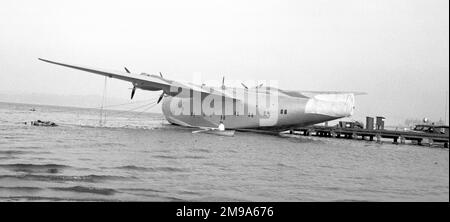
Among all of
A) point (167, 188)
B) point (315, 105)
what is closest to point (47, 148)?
point (167, 188)

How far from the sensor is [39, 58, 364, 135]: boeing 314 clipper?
106ft

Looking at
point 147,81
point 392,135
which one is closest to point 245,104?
point 147,81

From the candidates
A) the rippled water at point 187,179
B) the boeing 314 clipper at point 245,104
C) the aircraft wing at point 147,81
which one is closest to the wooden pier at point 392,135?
the boeing 314 clipper at point 245,104

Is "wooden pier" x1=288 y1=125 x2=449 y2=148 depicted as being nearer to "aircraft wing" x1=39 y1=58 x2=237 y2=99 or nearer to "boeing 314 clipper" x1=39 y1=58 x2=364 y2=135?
"boeing 314 clipper" x1=39 y1=58 x2=364 y2=135

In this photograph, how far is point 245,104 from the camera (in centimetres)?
3550

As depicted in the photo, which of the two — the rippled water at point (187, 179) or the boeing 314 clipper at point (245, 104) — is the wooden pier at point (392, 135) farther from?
the rippled water at point (187, 179)

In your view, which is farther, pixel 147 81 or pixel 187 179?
pixel 147 81

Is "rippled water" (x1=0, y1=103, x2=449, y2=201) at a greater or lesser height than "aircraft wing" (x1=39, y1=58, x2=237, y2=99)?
lesser

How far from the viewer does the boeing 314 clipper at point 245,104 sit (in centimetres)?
3222

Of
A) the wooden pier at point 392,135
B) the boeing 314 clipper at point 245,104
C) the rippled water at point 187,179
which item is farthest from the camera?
the wooden pier at point 392,135

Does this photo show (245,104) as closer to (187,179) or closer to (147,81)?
(147,81)

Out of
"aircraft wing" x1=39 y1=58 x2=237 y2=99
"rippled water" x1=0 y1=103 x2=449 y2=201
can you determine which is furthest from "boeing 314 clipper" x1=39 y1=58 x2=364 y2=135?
"rippled water" x1=0 y1=103 x2=449 y2=201

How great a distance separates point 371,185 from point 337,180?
3.37ft

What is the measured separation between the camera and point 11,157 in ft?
45.0
